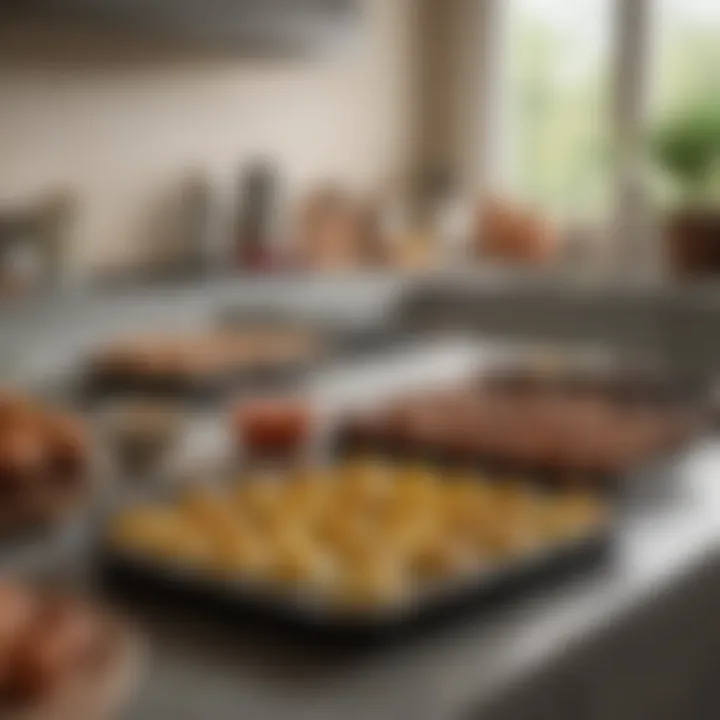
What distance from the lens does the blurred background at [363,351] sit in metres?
0.87

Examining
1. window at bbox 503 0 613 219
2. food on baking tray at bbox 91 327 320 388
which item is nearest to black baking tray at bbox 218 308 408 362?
food on baking tray at bbox 91 327 320 388

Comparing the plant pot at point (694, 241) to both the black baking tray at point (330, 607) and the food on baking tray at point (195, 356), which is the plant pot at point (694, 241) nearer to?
the food on baking tray at point (195, 356)

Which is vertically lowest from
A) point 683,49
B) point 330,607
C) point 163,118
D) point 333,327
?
point 333,327

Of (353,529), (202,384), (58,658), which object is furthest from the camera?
(202,384)

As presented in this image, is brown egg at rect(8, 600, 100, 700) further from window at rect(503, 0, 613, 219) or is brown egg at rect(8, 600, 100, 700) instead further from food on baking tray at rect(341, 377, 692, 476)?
window at rect(503, 0, 613, 219)

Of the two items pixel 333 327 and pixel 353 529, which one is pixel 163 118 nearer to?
pixel 333 327

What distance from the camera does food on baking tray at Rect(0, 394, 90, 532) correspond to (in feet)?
3.44

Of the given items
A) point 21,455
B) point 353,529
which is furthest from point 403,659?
point 21,455

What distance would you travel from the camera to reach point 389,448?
134cm

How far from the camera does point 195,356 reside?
6.22 feet

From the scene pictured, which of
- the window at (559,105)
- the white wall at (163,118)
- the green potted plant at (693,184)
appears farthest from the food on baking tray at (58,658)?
the window at (559,105)

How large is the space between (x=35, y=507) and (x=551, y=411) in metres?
0.59

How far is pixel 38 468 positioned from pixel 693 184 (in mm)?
1697

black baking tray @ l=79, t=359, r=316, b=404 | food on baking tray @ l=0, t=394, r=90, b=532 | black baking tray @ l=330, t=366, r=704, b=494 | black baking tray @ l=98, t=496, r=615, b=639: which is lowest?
black baking tray @ l=79, t=359, r=316, b=404
